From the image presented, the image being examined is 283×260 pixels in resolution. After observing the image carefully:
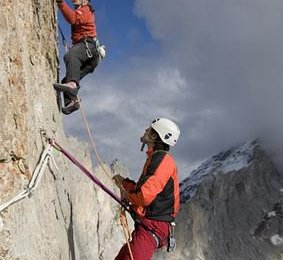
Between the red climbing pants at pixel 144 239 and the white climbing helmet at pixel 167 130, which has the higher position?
the white climbing helmet at pixel 167 130

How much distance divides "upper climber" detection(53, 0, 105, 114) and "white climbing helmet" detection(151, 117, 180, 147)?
96.2 inches

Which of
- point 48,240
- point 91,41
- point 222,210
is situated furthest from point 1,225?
point 222,210

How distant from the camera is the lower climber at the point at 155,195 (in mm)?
9266

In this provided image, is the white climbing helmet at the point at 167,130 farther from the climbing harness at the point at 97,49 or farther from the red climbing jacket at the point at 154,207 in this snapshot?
the climbing harness at the point at 97,49

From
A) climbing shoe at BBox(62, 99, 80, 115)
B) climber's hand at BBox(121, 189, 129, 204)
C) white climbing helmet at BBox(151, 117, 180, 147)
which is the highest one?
climbing shoe at BBox(62, 99, 80, 115)

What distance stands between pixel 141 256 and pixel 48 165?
229 cm

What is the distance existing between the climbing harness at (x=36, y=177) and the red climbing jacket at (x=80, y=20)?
141 inches

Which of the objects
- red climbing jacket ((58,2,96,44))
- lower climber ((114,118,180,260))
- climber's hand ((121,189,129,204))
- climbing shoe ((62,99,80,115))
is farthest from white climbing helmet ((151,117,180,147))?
red climbing jacket ((58,2,96,44))

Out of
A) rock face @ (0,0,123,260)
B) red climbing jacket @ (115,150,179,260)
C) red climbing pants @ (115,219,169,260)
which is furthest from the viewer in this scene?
red climbing pants @ (115,219,169,260)

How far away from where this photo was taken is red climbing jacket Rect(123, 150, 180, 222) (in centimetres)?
917

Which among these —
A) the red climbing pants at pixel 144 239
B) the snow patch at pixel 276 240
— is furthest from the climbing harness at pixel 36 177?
the snow patch at pixel 276 240

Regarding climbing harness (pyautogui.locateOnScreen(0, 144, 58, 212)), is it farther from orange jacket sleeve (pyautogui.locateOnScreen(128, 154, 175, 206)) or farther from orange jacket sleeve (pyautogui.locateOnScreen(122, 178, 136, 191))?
orange jacket sleeve (pyautogui.locateOnScreen(128, 154, 175, 206))

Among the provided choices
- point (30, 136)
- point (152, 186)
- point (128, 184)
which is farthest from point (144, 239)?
point (30, 136)

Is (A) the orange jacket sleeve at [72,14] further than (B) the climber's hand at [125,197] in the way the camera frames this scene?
Yes
